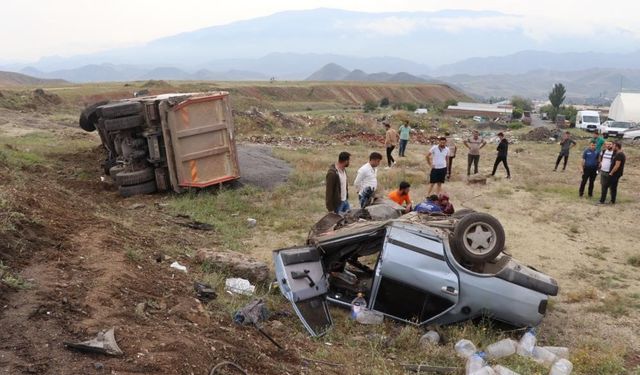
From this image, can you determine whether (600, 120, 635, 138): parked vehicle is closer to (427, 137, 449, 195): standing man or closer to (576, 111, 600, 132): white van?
(576, 111, 600, 132): white van

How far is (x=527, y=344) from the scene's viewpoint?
4.98 meters

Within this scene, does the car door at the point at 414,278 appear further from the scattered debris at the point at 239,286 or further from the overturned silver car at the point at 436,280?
the scattered debris at the point at 239,286

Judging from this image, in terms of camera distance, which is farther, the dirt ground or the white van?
the white van

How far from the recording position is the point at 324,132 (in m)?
26.5

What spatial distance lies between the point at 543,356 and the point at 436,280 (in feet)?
3.95

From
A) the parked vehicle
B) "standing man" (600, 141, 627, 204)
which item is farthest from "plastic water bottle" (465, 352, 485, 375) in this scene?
the parked vehicle

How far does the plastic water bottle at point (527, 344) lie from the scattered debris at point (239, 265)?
9.48 ft

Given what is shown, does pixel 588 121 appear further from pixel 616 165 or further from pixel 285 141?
pixel 616 165

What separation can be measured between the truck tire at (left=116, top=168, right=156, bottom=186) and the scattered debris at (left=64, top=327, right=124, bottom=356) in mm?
7079

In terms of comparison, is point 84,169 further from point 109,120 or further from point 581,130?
point 581,130

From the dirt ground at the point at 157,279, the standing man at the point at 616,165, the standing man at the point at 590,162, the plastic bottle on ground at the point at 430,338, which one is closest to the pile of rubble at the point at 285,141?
the dirt ground at the point at 157,279

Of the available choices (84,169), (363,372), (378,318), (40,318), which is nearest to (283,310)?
(378,318)

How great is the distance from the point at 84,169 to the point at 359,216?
8208 millimetres

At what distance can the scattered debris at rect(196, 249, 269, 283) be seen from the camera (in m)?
6.11
